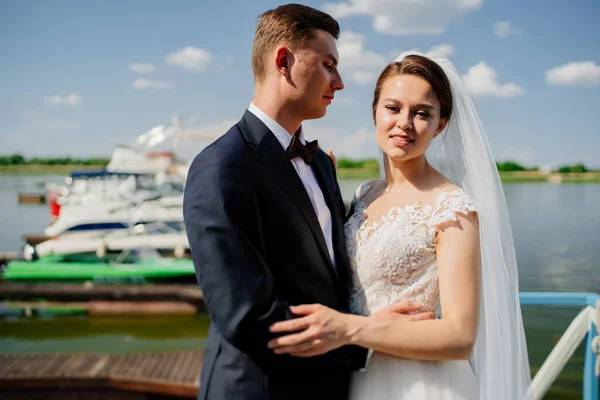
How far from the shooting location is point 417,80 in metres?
1.81

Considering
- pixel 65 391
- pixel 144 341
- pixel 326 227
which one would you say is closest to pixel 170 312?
pixel 144 341

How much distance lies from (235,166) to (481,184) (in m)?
0.96

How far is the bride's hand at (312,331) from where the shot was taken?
148cm

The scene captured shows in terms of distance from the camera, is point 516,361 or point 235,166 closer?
point 235,166

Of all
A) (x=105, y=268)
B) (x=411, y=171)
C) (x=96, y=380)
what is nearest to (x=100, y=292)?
(x=105, y=268)

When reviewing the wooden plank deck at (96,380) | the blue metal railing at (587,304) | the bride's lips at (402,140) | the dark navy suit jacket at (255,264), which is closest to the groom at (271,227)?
the dark navy suit jacket at (255,264)

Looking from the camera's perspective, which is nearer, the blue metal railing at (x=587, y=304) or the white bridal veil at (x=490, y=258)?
the white bridal veil at (x=490, y=258)

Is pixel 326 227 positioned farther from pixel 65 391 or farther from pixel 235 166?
pixel 65 391

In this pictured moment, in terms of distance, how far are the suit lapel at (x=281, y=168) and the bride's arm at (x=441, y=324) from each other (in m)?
0.23

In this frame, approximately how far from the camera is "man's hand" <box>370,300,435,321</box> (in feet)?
5.38

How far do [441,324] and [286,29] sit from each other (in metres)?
1.08

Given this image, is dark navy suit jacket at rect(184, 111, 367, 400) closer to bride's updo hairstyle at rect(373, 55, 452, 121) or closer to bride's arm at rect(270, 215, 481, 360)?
bride's arm at rect(270, 215, 481, 360)

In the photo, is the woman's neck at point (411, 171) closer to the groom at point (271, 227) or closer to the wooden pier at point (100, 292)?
the groom at point (271, 227)

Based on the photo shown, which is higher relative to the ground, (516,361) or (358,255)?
(358,255)
